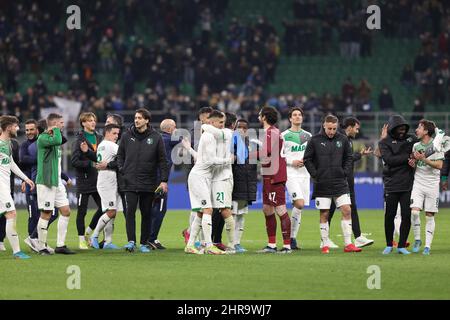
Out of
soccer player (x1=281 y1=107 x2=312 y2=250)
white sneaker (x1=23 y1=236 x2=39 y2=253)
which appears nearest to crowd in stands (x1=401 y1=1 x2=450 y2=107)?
soccer player (x1=281 y1=107 x2=312 y2=250)

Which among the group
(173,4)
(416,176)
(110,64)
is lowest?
(416,176)

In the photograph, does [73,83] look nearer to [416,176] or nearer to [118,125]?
[118,125]

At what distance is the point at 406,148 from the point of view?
16297 millimetres

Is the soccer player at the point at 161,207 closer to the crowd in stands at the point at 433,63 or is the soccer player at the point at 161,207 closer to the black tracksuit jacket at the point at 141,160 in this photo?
the black tracksuit jacket at the point at 141,160

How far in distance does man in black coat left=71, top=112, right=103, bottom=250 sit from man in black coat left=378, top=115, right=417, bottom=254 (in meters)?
5.17

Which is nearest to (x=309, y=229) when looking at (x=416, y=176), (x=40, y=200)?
(x=416, y=176)

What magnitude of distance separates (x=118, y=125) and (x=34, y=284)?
19.3ft

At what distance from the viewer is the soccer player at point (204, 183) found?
16.2 meters

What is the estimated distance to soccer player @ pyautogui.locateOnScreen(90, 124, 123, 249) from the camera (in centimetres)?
1755

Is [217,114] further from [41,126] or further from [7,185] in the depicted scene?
[41,126]

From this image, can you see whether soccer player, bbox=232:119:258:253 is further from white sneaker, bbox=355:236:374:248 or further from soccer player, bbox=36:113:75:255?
soccer player, bbox=36:113:75:255

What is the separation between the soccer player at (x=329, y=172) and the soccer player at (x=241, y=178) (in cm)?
107

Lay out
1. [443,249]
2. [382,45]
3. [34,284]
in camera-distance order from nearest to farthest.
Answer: [34,284] < [443,249] < [382,45]

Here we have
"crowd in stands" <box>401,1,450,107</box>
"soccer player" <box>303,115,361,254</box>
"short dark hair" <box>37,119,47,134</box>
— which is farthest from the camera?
"crowd in stands" <box>401,1,450,107</box>
